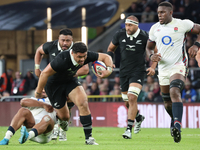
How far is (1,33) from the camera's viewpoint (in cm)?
2511

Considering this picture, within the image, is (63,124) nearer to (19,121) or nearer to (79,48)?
(19,121)

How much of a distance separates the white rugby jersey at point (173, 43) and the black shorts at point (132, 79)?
130cm

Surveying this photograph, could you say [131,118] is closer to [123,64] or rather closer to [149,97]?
[123,64]

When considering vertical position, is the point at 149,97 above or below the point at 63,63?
below

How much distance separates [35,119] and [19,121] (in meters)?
0.29

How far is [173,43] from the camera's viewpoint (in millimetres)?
8242

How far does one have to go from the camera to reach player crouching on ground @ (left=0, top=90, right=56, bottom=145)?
7117 millimetres

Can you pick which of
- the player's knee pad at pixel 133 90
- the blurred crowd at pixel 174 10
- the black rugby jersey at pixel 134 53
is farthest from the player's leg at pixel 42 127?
the blurred crowd at pixel 174 10

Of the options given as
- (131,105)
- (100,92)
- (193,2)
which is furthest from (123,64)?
(193,2)

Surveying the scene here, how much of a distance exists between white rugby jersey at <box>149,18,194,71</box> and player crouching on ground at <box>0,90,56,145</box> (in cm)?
255

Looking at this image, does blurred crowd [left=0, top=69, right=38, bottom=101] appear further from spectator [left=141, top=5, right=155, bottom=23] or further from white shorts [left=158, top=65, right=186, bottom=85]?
white shorts [left=158, top=65, right=186, bottom=85]

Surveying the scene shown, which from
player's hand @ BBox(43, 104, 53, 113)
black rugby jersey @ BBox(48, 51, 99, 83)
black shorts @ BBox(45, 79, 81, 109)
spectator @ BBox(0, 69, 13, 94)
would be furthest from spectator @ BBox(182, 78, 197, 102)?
player's hand @ BBox(43, 104, 53, 113)

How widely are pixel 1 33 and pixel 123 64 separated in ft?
54.5

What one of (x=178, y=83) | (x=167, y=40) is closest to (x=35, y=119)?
(x=178, y=83)
